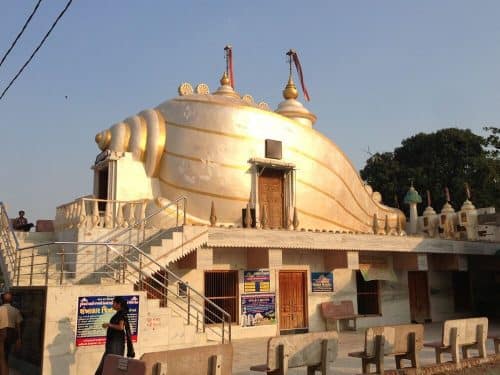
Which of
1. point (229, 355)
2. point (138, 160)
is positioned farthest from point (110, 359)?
point (138, 160)

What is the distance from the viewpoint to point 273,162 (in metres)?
15.8

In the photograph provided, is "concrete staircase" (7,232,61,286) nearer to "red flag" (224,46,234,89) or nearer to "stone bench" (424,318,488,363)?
"stone bench" (424,318,488,363)

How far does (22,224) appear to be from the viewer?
14.2 meters

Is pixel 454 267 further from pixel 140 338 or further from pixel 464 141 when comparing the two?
pixel 464 141

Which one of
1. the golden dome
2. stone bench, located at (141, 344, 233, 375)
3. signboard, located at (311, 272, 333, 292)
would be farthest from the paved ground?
the golden dome

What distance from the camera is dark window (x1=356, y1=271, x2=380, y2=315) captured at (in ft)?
53.2

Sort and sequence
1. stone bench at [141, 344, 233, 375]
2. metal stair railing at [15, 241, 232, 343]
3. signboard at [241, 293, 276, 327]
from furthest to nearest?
signboard at [241, 293, 276, 327], metal stair railing at [15, 241, 232, 343], stone bench at [141, 344, 233, 375]

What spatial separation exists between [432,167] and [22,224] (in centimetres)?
2960

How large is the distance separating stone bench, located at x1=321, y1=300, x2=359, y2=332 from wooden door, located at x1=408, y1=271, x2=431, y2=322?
339 cm

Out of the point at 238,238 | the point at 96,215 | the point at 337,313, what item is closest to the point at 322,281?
the point at 337,313

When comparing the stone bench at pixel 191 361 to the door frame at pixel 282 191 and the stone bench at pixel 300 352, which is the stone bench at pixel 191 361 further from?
the door frame at pixel 282 191

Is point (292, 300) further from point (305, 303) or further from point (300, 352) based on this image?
point (300, 352)

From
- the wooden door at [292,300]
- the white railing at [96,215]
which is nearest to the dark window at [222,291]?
the wooden door at [292,300]

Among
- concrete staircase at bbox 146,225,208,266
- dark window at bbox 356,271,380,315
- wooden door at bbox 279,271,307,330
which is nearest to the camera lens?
concrete staircase at bbox 146,225,208,266
